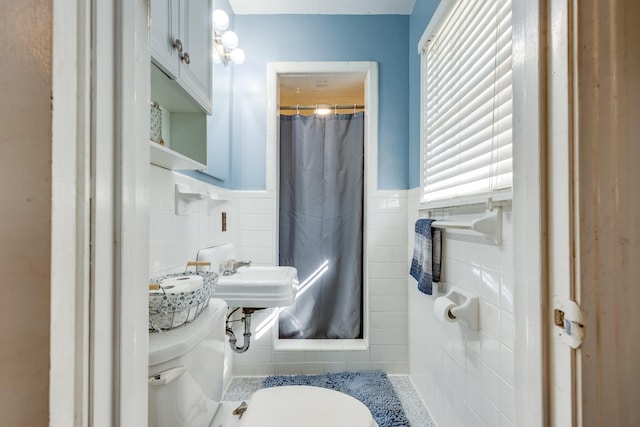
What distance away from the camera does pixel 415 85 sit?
193 cm

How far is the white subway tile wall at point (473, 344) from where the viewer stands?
946 millimetres

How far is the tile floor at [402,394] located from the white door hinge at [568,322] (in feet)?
4.76

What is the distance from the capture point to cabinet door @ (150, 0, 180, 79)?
2.81 ft

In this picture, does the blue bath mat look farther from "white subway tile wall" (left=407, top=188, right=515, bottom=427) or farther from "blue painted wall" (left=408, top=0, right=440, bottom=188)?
"blue painted wall" (left=408, top=0, right=440, bottom=188)

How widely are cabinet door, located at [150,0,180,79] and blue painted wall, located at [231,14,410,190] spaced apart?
1.07 m

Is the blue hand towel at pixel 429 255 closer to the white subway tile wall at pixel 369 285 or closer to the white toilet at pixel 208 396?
the white subway tile wall at pixel 369 285

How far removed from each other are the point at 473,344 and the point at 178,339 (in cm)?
104

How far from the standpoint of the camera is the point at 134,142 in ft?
1.29

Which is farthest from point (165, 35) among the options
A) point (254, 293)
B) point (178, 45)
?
point (254, 293)

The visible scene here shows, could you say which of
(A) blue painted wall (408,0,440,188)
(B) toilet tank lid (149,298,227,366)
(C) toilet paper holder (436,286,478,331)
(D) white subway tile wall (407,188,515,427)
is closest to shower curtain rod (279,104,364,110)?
(A) blue painted wall (408,0,440,188)

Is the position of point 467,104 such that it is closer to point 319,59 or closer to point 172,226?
point 319,59

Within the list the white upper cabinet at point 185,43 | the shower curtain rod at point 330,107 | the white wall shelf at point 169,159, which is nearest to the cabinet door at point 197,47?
the white upper cabinet at point 185,43

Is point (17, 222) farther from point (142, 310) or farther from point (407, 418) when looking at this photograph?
point (407, 418)

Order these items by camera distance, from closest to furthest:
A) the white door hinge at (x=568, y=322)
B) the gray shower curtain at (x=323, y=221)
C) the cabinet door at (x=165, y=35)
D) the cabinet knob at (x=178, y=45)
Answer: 1. the white door hinge at (x=568, y=322)
2. the cabinet door at (x=165, y=35)
3. the cabinet knob at (x=178, y=45)
4. the gray shower curtain at (x=323, y=221)
